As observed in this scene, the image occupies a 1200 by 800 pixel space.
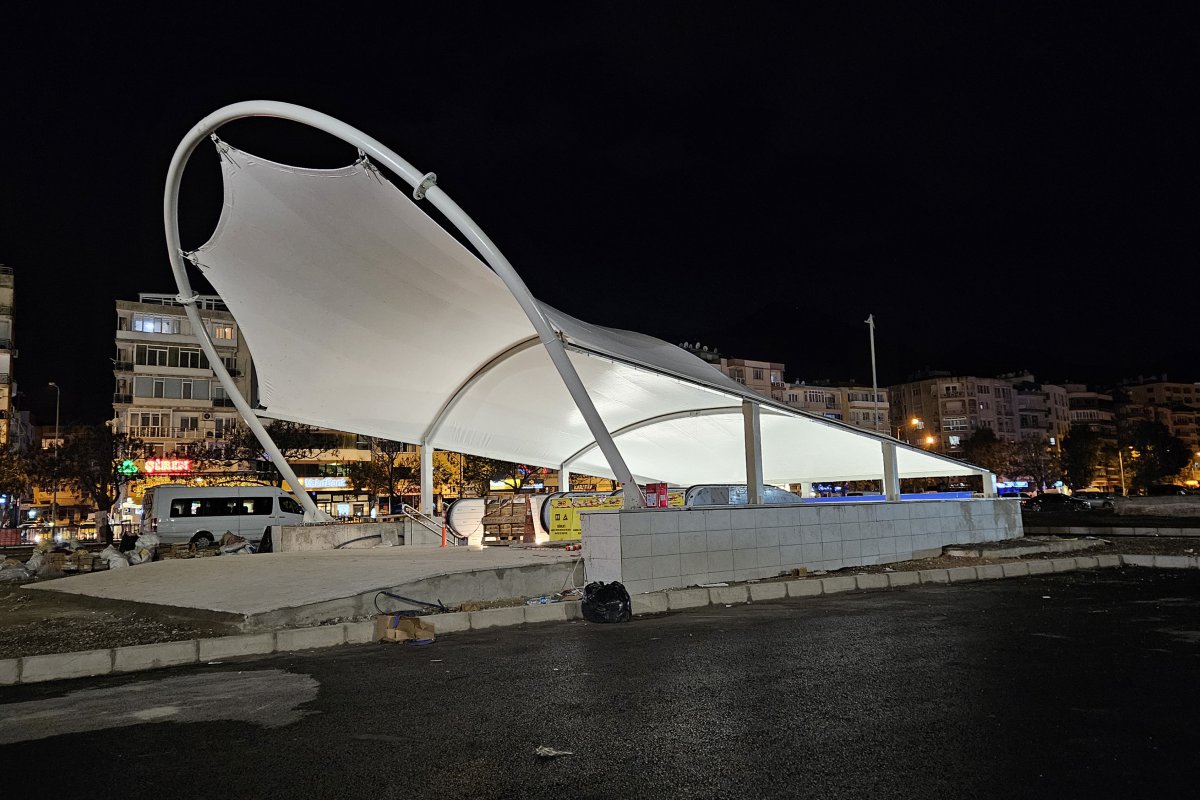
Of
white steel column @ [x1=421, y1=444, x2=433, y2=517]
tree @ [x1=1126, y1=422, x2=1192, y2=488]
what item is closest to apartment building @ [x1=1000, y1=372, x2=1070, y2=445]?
tree @ [x1=1126, y1=422, x2=1192, y2=488]

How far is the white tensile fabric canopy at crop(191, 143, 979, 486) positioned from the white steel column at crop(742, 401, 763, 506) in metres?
0.32

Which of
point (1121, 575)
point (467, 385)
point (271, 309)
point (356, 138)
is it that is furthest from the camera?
point (467, 385)

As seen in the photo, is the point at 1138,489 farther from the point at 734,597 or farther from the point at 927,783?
the point at 927,783

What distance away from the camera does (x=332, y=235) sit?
42.7 feet

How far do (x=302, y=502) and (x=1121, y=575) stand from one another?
17.8m

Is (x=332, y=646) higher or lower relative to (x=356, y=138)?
lower

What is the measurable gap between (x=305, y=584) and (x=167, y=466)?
166 feet

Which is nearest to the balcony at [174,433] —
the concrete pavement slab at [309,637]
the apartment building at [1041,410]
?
the concrete pavement slab at [309,637]

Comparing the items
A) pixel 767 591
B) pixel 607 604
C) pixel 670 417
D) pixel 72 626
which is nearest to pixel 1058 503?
pixel 670 417

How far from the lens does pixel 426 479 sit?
872 inches

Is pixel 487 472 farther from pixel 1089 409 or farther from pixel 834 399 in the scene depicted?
pixel 1089 409

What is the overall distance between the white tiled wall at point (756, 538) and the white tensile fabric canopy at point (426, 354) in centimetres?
184

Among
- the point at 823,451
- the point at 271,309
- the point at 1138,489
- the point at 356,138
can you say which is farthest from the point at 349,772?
the point at 1138,489

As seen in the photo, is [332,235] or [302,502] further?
[302,502]
